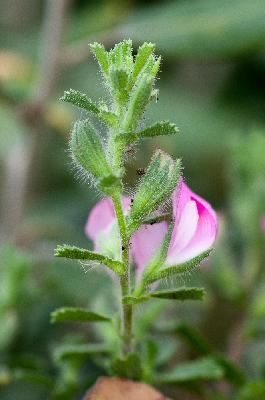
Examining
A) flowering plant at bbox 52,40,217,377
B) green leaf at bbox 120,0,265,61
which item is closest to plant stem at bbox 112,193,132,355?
flowering plant at bbox 52,40,217,377

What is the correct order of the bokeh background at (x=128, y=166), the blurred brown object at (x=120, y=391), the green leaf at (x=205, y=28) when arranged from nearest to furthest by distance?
1. the blurred brown object at (x=120, y=391)
2. the bokeh background at (x=128, y=166)
3. the green leaf at (x=205, y=28)

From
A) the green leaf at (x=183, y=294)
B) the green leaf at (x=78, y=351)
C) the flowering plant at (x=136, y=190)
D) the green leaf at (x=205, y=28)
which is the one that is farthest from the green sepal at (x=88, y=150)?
the green leaf at (x=205, y=28)

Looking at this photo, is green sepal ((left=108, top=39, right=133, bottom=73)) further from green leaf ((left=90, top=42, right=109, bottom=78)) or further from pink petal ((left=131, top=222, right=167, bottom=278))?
pink petal ((left=131, top=222, right=167, bottom=278))

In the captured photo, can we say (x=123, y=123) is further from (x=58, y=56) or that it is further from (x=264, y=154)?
(x=58, y=56)

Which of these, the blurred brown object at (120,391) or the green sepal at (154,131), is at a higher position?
the green sepal at (154,131)

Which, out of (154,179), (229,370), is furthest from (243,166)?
(154,179)

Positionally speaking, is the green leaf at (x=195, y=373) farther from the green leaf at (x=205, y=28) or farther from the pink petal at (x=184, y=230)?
the green leaf at (x=205, y=28)

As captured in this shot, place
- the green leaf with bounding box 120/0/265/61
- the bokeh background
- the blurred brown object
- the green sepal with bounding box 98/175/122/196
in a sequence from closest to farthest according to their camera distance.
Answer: the green sepal with bounding box 98/175/122/196 → the blurred brown object → the bokeh background → the green leaf with bounding box 120/0/265/61
